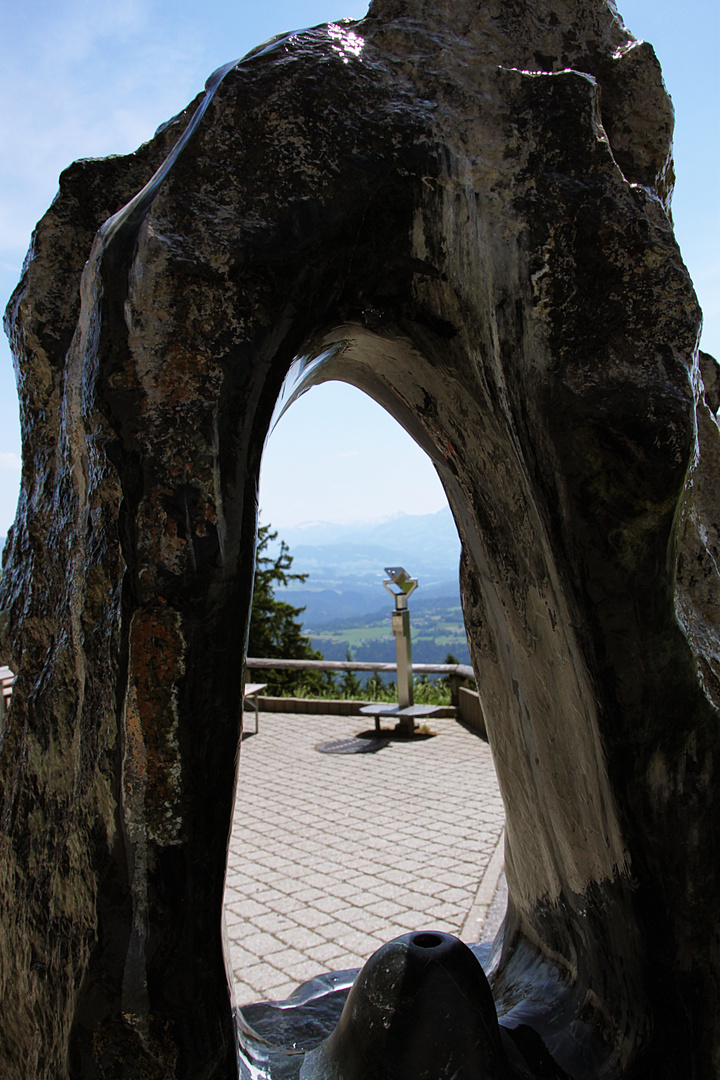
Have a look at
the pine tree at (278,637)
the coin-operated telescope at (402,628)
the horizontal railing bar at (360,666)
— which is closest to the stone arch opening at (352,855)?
the coin-operated telescope at (402,628)

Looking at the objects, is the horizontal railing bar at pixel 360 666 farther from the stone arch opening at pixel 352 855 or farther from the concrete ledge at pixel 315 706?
the stone arch opening at pixel 352 855

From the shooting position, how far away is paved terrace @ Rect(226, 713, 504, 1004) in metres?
4.38

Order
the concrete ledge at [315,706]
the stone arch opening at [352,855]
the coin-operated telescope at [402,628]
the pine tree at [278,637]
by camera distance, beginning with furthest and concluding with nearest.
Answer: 1. the pine tree at [278,637]
2. the concrete ledge at [315,706]
3. the coin-operated telescope at [402,628]
4. the stone arch opening at [352,855]

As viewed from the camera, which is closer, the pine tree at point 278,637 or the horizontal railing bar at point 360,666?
the horizontal railing bar at point 360,666

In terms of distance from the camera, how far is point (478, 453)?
2004 mm

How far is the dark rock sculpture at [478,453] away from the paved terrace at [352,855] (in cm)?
268

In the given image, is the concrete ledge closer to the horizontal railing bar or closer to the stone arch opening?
the horizontal railing bar

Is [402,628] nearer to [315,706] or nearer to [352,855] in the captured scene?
[315,706]

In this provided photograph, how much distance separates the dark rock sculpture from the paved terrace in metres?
2.68

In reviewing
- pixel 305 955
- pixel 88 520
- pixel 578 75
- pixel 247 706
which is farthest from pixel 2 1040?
pixel 247 706

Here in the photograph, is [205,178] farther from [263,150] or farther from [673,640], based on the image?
[673,640]

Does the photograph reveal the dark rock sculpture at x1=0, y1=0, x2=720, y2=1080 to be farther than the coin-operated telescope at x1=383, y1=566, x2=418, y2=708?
No

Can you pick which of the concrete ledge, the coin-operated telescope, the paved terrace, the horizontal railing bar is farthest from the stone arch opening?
the concrete ledge

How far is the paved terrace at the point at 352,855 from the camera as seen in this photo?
14.4 ft
